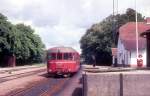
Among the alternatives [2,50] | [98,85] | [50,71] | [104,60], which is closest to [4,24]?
[2,50]

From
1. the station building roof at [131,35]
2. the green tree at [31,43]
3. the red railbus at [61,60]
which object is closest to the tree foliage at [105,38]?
the station building roof at [131,35]

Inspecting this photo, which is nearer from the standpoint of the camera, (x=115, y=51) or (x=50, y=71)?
(x=50, y=71)

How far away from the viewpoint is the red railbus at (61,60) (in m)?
41.5

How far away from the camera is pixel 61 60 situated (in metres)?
41.8

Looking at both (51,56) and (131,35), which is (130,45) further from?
(51,56)

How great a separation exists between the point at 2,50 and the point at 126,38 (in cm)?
2676

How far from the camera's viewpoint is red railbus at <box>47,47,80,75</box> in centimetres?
4150

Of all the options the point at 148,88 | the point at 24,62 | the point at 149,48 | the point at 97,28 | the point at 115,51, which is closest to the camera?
the point at 148,88

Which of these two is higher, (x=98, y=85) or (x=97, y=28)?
(x=97, y=28)

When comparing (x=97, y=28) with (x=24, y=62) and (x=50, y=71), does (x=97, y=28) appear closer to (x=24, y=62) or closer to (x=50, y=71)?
(x=24, y=62)

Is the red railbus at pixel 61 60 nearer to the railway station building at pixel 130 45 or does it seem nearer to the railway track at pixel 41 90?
the railway track at pixel 41 90

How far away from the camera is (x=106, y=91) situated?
18.1m

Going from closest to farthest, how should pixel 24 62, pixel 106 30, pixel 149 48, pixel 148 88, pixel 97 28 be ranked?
pixel 148 88, pixel 149 48, pixel 106 30, pixel 97 28, pixel 24 62

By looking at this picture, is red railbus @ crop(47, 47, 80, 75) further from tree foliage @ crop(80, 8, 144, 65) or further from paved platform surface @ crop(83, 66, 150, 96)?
tree foliage @ crop(80, 8, 144, 65)
